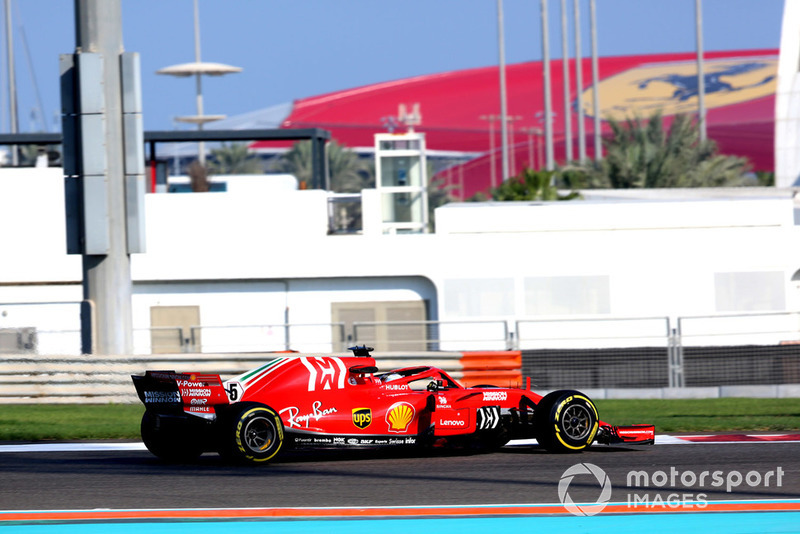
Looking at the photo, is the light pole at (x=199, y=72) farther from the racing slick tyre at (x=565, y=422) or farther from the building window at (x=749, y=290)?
the racing slick tyre at (x=565, y=422)

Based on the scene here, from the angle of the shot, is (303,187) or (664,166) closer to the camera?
(303,187)

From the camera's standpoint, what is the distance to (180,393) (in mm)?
11062

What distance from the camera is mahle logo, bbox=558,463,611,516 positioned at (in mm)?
8664

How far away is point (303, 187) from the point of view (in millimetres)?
→ 29516

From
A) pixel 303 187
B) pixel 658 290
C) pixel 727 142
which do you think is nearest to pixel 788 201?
pixel 658 290

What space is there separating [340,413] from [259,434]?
85cm

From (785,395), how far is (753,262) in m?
8.26

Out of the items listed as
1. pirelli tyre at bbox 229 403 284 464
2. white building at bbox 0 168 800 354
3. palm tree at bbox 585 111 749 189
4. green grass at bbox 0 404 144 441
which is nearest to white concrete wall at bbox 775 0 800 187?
palm tree at bbox 585 111 749 189

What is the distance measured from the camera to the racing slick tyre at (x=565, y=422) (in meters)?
11.8

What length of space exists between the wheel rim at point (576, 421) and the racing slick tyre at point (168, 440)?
3.77m

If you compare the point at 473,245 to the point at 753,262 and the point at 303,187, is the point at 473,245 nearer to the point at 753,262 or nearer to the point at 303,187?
the point at 303,187

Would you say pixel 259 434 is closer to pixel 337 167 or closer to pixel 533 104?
pixel 337 167

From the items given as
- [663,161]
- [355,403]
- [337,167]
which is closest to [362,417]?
[355,403]

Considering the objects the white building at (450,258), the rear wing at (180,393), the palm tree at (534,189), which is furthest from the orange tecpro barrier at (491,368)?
the palm tree at (534,189)
